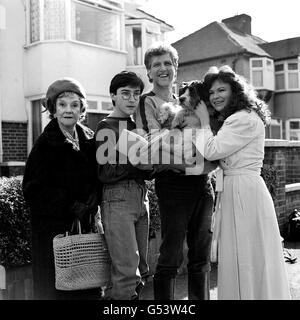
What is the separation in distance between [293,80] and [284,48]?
2.41 metres

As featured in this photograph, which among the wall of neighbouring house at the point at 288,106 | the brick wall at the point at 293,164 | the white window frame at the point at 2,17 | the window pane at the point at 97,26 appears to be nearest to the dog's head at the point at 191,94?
the brick wall at the point at 293,164

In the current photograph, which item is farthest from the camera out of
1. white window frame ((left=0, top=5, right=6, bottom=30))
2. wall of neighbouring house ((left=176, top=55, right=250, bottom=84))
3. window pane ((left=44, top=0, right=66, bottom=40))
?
wall of neighbouring house ((left=176, top=55, right=250, bottom=84))

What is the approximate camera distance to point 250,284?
2.97 meters

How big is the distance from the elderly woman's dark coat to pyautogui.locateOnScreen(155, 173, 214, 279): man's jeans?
590mm

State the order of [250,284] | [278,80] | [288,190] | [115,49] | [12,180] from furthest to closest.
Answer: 1. [278,80]
2. [115,49]
3. [288,190]
4. [12,180]
5. [250,284]

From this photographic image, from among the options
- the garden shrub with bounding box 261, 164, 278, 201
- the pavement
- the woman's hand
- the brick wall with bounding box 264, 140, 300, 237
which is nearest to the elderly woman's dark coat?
the woman's hand

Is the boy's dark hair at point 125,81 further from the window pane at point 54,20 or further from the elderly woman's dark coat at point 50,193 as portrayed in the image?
the window pane at point 54,20

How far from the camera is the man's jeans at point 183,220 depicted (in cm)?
303

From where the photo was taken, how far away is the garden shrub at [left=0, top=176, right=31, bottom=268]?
385cm

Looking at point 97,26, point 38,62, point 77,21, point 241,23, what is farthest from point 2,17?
point 241,23

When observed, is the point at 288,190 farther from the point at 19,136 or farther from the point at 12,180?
the point at 19,136

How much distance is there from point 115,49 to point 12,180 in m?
9.45

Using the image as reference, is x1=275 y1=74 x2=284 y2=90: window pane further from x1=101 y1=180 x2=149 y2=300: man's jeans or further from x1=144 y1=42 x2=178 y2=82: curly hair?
x1=101 y1=180 x2=149 y2=300: man's jeans
